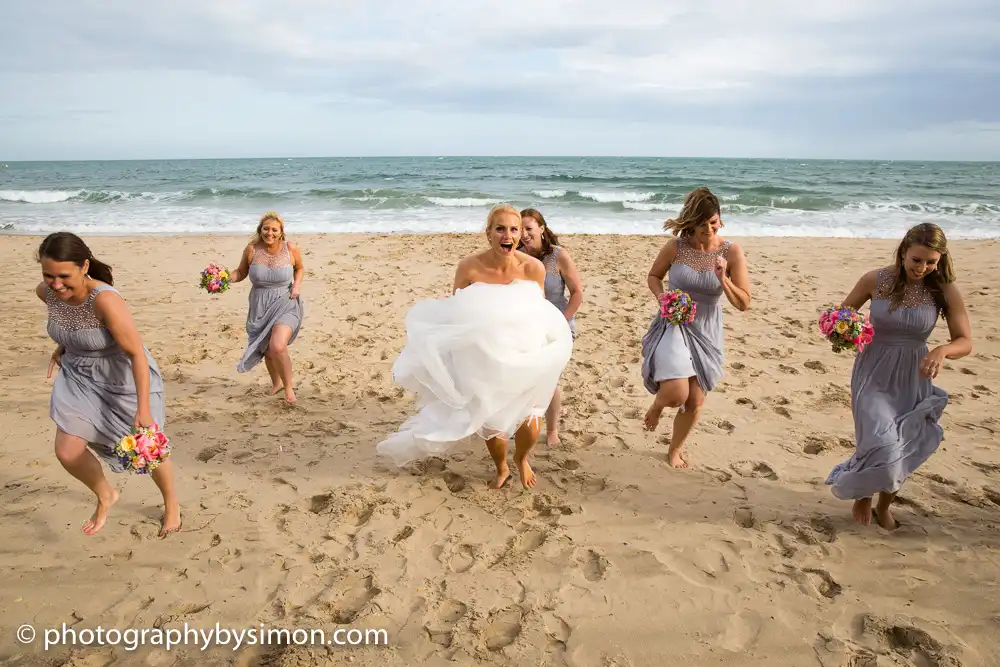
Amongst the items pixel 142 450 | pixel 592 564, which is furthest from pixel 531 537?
pixel 142 450

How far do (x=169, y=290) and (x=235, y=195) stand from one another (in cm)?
2145

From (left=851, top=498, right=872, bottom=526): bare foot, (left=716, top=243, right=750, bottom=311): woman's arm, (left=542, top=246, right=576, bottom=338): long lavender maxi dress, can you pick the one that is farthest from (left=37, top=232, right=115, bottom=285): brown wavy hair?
(left=851, top=498, right=872, bottom=526): bare foot

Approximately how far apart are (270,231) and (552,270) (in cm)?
303

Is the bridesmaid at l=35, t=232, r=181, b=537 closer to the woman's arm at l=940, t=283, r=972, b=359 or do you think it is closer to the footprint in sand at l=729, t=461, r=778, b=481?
the footprint in sand at l=729, t=461, r=778, b=481

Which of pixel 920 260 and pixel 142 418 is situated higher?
pixel 920 260

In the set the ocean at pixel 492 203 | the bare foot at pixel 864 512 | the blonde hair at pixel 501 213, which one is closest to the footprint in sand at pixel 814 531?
the bare foot at pixel 864 512

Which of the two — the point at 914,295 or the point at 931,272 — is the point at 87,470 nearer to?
the point at 914,295

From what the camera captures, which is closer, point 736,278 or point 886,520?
point 886,520

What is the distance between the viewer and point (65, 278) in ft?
11.1

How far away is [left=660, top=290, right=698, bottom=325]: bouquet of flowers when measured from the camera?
4.59 m

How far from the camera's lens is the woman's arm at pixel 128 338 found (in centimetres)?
352

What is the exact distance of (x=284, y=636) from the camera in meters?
3.12

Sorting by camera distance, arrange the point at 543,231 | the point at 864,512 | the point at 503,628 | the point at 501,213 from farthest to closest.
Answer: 1. the point at 543,231
2. the point at 501,213
3. the point at 864,512
4. the point at 503,628

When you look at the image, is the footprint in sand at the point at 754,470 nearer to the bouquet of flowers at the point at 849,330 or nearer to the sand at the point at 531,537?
the sand at the point at 531,537
